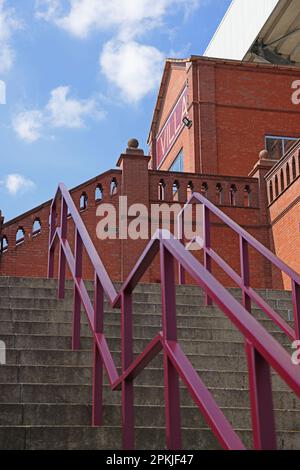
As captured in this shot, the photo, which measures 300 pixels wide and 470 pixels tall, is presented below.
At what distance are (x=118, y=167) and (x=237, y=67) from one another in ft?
22.0

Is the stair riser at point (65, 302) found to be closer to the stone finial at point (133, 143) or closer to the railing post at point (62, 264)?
the railing post at point (62, 264)

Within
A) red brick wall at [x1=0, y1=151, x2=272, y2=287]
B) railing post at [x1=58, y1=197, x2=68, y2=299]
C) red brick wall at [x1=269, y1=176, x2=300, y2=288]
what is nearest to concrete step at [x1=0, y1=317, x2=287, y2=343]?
railing post at [x1=58, y1=197, x2=68, y2=299]

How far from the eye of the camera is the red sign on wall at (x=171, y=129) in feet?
69.8

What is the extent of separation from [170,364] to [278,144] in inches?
684

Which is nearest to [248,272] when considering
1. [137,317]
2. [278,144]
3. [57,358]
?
[137,317]

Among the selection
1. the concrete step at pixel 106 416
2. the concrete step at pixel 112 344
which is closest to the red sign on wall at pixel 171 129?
the concrete step at pixel 112 344

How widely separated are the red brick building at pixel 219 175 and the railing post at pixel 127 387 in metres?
9.33

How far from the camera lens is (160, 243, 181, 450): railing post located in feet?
11.3

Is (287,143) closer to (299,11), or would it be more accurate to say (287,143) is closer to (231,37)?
(299,11)

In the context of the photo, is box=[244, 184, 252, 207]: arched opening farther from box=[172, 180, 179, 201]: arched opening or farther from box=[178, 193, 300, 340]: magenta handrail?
box=[178, 193, 300, 340]: magenta handrail

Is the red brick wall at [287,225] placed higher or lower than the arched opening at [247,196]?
lower

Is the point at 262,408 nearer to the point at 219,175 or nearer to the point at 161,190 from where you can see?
the point at 161,190

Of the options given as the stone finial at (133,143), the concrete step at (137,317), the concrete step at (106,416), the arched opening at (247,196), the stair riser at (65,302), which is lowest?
the concrete step at (106,416)

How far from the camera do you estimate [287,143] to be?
66.9 feet
